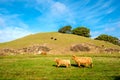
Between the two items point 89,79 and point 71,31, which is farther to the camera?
point 71,31

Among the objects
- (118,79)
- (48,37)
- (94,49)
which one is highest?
(48,37)

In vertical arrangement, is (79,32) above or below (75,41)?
above

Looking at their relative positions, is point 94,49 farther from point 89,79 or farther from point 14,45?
point 89,79

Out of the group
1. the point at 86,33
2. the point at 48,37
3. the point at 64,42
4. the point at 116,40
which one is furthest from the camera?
the point at 116,40

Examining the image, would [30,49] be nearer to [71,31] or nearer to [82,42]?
[82,42]

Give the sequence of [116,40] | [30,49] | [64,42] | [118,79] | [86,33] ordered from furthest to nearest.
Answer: [116,40], [86,33], [64,42], [30,49], [118,79]

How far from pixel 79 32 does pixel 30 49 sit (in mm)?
62810

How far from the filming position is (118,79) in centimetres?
1750

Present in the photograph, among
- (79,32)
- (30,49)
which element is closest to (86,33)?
(79,32)

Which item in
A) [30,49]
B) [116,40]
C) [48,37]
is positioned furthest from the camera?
[116,40]

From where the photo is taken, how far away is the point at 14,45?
10281cm

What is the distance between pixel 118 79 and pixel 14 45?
294ft

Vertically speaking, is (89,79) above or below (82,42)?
below

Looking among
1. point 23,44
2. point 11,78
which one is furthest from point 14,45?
point 11,78
